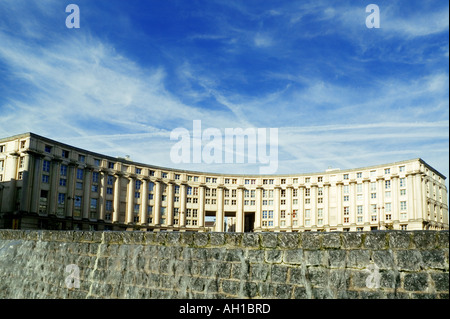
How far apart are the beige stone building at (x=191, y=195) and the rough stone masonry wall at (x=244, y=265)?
201 feet

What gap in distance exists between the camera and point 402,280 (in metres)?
9.33

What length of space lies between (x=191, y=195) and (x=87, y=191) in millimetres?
33673

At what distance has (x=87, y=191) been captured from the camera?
88.4 meters

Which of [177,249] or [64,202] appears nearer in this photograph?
[177,249]

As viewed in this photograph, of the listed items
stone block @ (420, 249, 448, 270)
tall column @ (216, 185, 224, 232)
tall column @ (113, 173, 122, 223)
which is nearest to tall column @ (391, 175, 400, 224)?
tall column @ (216, 185, 224, 232)

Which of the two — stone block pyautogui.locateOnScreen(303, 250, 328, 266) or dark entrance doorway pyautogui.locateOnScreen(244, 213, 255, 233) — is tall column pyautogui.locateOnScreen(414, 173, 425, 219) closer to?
dark entrance doorway pyautogui.locateOnScreen(244, 213, 255, 233)

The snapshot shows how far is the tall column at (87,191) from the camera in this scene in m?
86.8

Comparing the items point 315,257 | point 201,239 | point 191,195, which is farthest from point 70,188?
point 315,257

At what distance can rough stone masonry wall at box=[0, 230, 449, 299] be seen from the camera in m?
9.33

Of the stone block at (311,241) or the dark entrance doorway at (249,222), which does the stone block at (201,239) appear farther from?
the dark entrance doorway at (249,222)

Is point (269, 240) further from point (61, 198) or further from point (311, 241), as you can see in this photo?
point (61, 198)
